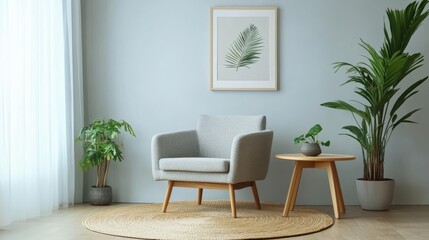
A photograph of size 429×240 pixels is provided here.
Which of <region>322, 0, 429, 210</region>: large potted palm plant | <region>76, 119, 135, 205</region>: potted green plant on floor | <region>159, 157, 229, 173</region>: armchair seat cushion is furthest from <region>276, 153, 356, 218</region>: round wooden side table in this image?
<region>76, 119, 135, 205</region>: potted green plant on floor

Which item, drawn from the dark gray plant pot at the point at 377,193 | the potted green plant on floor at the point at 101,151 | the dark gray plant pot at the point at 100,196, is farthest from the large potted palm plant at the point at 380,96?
the dark gray plant pot at the point at 100,196

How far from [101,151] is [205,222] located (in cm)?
132

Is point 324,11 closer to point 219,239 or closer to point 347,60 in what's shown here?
point 347,60

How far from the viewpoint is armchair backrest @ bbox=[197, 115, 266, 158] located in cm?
539

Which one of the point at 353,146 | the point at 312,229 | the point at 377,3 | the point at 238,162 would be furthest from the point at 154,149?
the point at 377,3

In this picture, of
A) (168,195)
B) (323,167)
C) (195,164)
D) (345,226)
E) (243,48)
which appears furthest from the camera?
(243,48)

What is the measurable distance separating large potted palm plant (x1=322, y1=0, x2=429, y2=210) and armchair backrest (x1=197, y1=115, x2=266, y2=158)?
0.67 meters

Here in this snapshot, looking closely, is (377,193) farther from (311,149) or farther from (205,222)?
(205,222)

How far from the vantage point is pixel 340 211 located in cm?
498

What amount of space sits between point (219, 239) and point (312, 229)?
2.25 ft

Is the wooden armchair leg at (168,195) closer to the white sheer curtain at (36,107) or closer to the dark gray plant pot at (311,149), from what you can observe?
the white sheer curtain at (36,107)

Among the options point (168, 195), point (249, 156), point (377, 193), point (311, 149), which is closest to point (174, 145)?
point (168, 195)

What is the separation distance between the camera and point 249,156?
487 centimetres

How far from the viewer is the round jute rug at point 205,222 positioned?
418 centimetres
